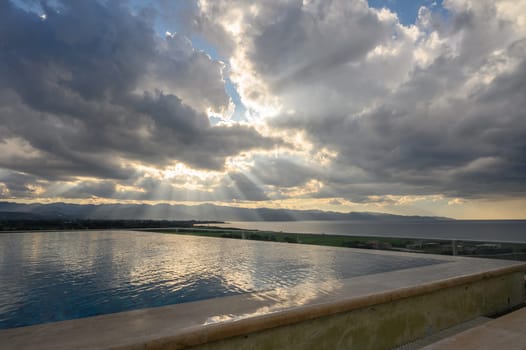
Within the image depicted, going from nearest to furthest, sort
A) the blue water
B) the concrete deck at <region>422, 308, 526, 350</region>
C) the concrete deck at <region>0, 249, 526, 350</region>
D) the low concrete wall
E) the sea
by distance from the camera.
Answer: the concrete deck at <region>0, 249, 526, 350</region> < the concrete deck at <region>422, 308, 526, 350</region> < the low concrete wall < the blue water < the sea

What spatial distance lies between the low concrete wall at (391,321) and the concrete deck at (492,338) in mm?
836

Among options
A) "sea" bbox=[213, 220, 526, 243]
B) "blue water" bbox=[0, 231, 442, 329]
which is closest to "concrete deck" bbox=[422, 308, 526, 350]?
"blue water" bbox=[0, 231, 442, 329]

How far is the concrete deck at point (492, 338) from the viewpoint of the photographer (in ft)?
7.91

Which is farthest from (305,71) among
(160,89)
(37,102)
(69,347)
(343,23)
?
(37,102)

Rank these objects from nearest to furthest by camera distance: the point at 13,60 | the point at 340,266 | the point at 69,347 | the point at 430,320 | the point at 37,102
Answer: the point at 69,347 < the point at 430,320 < the point at 340,266 < the point at 13,60 < the point at 37,102

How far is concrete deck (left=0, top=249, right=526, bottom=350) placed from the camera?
2.18m

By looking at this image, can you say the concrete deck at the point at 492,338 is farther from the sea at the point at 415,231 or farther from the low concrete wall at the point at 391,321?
the sea at the point at 415,231

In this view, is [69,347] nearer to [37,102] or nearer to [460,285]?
[460,285]

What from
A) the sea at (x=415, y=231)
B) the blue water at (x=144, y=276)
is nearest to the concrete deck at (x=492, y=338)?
the blue water at (x=144, y=276)

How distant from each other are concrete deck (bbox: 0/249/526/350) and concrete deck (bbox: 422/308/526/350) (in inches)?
32.9

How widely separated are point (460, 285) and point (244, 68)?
9.39 meters

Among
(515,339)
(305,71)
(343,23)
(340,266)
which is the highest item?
(343,23)

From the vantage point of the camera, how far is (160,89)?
13.2 m

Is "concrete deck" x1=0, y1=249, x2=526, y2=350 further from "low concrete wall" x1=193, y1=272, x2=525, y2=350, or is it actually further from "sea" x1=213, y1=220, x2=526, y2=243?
"sea" x1=213, y1=220, x2=526, y2=243
